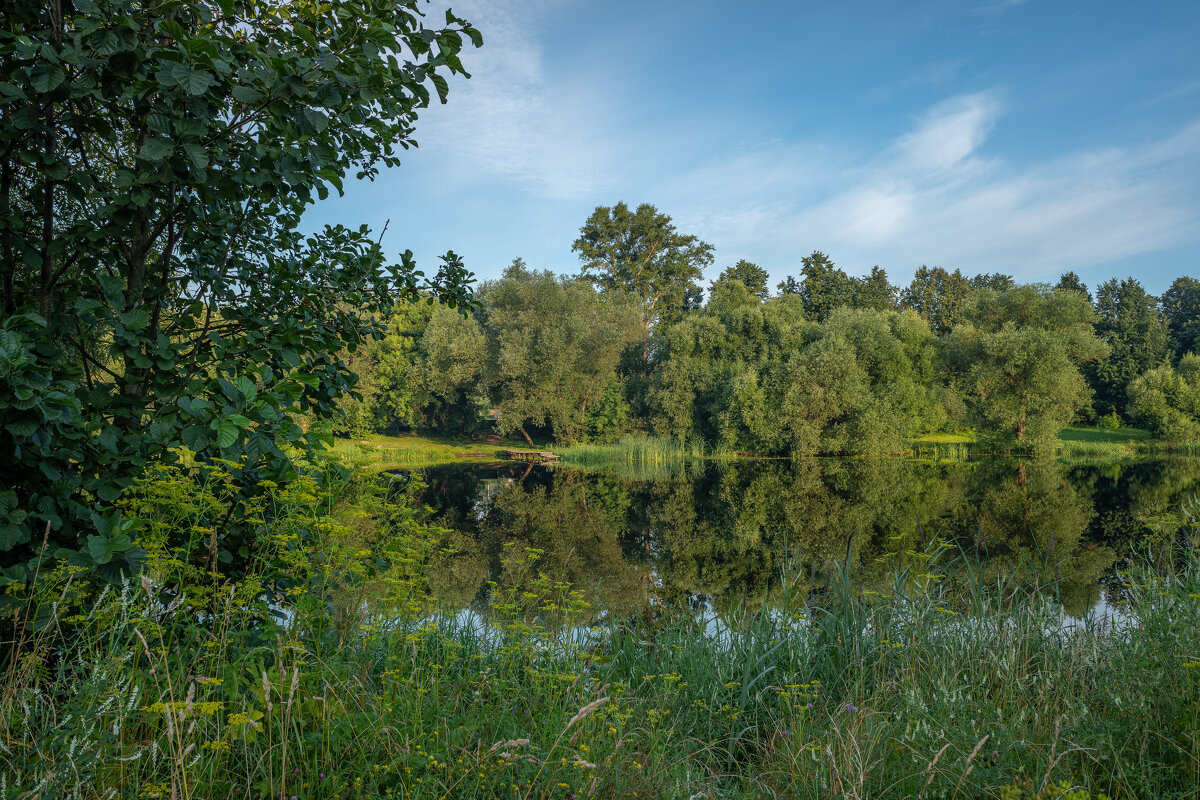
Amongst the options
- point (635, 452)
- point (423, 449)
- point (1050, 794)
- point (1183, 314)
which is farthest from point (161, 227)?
point (1183, 314)

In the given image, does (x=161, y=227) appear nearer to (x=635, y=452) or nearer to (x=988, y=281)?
(x=635, y=452)

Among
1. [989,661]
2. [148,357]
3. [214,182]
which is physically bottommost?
[989,661]

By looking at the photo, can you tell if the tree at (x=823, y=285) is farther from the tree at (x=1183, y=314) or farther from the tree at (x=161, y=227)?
the tree at (x=161, y=227)

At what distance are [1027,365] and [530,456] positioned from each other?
71.1ft

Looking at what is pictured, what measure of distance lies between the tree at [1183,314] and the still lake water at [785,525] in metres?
18.9

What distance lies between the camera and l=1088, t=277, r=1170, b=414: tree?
117 ft

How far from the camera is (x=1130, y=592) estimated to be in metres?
5.31

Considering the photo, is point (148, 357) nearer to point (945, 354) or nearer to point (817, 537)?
point (817, 537)

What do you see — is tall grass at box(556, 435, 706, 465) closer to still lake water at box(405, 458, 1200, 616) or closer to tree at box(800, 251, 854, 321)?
still lake water at box(405, 458, 1200, 616)

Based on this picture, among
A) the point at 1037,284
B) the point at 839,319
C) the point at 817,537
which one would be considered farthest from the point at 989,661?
the point at 1037,284

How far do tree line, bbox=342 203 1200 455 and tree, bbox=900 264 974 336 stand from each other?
13.1 metres

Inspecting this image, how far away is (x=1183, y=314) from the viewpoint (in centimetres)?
4144

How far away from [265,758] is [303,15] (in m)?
3.80

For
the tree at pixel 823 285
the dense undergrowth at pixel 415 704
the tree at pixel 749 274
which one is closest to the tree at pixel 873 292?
the tree at pixel 823 285
